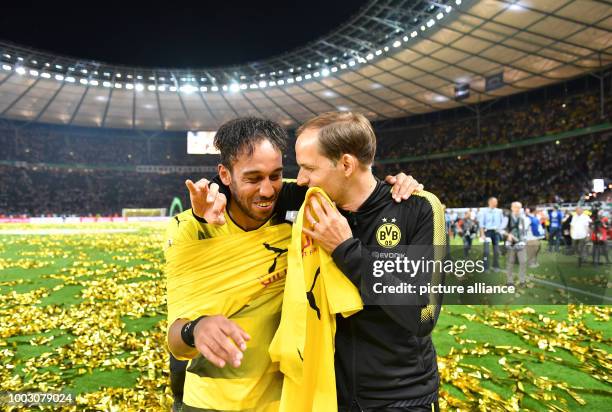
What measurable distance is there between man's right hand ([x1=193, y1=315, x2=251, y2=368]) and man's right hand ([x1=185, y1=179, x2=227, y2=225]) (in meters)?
0.49

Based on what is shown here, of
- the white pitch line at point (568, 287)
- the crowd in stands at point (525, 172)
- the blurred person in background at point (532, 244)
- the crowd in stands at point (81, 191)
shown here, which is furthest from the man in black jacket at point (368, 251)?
the crowd in stands at point (81, 191)

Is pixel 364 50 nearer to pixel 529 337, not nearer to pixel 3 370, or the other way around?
pixel 529 337

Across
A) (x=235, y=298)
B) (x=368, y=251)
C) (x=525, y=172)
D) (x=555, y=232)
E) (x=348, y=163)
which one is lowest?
(x=555, y=232)

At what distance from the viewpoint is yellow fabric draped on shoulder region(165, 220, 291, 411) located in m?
2.04

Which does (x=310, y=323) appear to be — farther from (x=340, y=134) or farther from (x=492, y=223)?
(x=492, y=223)

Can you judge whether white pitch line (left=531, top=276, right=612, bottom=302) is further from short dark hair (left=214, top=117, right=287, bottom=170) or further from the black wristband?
the black wristband

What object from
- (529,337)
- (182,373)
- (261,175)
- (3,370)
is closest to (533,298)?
(529,337)

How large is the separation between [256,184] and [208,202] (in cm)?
28

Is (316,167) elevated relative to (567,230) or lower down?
elevated

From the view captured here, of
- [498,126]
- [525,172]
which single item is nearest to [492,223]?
[525,172]

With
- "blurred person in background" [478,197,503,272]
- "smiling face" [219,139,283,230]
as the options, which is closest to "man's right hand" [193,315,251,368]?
"smiling face" [219,139,283,230]

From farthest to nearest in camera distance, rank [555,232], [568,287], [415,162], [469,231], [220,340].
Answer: [415,162], [555,232], [469,231], [568,287], [220,340]

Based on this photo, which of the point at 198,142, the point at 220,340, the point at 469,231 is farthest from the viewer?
the point at 198,142

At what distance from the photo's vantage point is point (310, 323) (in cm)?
191
